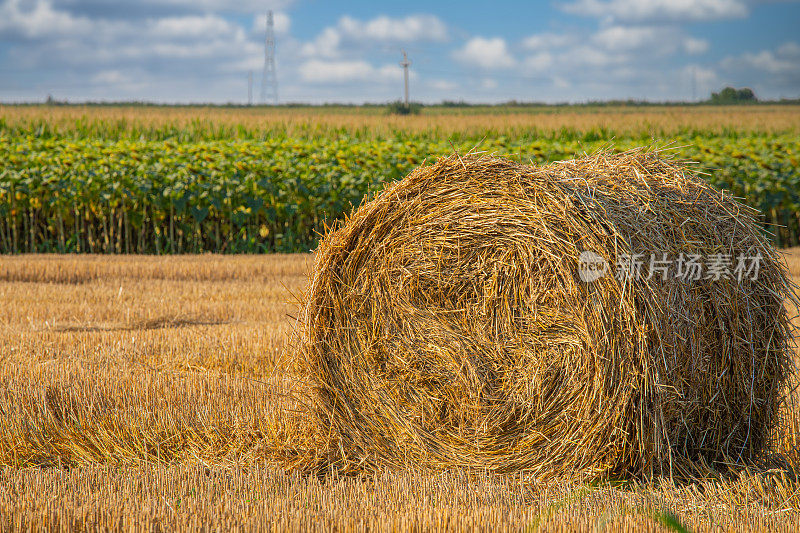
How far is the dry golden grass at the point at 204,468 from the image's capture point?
2.99 m

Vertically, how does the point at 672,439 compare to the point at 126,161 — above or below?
below

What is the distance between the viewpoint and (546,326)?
3.62 m

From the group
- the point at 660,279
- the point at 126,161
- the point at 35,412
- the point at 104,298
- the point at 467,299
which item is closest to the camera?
the point at 660,279

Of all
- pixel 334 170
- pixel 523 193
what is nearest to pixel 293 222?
pixel 334 170

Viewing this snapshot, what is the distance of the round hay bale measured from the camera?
3.44 meters

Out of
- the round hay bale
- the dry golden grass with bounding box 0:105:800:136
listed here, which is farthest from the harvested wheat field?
the dry golden grass with bounding box 0:105:800:136

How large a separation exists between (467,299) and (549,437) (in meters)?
0.83

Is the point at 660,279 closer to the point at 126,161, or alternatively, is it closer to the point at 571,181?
the point at 571,181

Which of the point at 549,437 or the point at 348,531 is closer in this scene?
the point at 348,531

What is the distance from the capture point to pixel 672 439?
3598 mm
